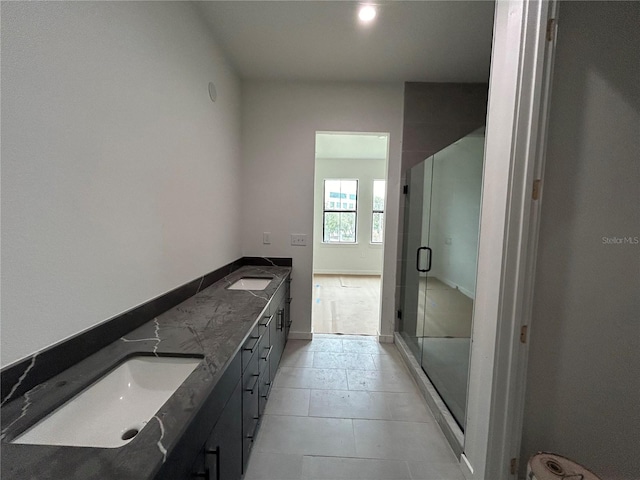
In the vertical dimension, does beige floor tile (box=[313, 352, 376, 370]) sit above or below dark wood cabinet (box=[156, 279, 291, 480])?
below

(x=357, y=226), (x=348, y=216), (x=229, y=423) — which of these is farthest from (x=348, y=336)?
(x=348, y=216)

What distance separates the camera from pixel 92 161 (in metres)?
0.99

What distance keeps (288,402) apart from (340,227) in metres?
5.18

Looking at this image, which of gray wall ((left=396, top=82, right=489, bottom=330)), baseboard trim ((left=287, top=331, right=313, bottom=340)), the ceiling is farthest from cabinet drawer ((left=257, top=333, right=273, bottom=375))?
the ceiling

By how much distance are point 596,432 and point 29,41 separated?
9.17 feet

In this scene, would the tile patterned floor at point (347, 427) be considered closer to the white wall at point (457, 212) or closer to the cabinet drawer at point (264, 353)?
the cabinet drawer at point (264, 353)

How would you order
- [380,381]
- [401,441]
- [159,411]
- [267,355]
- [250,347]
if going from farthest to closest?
[380,381] → [267,355] → [401,441] → [250,347] → [159,411]

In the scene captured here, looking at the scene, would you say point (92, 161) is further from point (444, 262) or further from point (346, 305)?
point (346, 305)

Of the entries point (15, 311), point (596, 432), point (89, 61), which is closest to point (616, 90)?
point (596, 432)

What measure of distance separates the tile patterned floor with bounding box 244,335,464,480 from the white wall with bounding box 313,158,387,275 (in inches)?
167

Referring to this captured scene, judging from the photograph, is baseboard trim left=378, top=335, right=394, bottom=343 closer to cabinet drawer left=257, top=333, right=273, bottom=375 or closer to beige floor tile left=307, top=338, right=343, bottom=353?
beige floor tile left=307, top=338, right=343, bottom=353

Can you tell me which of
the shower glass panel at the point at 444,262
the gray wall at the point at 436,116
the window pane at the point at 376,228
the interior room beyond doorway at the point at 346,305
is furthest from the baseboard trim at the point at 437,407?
the window pane at the point at 376,228

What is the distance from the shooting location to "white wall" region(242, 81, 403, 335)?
109 inches

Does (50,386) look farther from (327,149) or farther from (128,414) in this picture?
(327,149)
